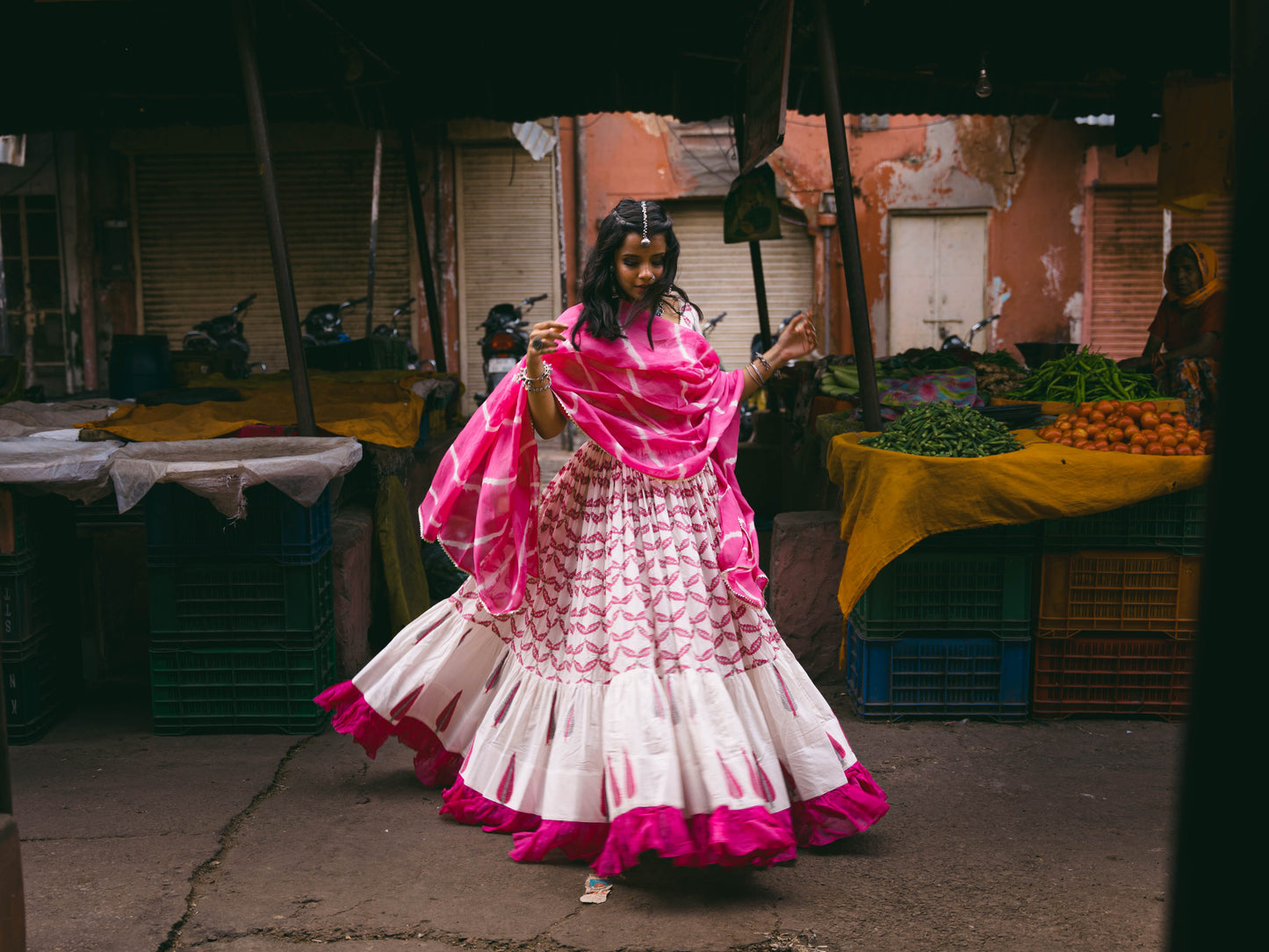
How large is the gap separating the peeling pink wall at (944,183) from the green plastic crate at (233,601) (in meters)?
10.3

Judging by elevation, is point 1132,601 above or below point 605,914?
above

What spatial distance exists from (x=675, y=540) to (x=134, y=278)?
465 inches

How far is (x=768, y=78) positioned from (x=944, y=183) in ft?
31.0

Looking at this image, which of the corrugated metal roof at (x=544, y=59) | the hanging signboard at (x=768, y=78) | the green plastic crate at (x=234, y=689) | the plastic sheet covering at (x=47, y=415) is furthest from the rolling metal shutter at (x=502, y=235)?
the green plastic crate at (x=234, y=689)

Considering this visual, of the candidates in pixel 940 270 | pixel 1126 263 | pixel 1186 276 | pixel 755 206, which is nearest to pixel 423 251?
pixel 755 206

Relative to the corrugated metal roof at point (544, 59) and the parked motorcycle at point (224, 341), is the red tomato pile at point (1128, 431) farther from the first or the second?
the parked motorcycle at point (224, 341)

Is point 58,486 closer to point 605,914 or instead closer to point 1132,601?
point 605,914

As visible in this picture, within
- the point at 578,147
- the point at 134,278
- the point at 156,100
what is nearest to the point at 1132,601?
the point at 156,100

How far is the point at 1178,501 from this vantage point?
432 cm

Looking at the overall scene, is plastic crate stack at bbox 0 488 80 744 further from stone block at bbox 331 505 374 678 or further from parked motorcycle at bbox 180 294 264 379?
parked motorcycle at bbox 180 294 264 379

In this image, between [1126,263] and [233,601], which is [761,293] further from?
[1126,263]

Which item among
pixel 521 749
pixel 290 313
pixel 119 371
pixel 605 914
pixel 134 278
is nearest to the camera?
pixel 605 914

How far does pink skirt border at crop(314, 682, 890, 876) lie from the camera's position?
A: 274 cm

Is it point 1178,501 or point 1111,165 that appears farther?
point 1111,165
